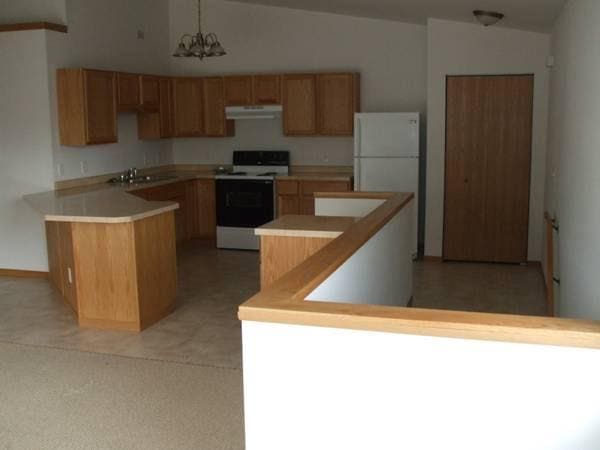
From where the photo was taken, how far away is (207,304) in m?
5.58

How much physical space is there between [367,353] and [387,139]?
17.1 feet

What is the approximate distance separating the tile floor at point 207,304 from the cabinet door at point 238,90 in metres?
1.76

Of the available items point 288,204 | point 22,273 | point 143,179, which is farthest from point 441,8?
point 22,273

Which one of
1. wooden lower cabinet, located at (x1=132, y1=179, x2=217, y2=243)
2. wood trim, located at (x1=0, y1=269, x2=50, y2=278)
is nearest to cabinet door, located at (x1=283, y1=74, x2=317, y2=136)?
wooden lower cabinet, located at (x1=132, y1=179, x2=217, y2=243)

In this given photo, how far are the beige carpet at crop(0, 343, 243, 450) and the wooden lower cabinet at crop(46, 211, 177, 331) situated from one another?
0.51 metres

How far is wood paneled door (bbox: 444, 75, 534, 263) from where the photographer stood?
6.78m

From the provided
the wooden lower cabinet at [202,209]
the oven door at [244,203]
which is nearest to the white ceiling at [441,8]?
the oven door at [244,203]

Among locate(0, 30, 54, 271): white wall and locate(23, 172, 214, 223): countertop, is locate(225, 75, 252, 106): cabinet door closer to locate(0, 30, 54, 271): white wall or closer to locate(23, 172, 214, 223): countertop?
locate(23, 172, 214, 223): countertop

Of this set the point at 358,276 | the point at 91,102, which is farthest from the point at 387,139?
the point at 358,276

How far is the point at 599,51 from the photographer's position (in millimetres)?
3043

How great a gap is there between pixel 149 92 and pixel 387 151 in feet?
8.86

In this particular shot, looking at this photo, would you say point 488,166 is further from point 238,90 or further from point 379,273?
point 379,273

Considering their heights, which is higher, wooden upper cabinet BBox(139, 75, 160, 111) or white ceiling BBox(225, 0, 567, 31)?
white ceiling BBox(225, 0, 567, 31)

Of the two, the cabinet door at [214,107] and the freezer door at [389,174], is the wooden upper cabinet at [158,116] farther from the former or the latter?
the freezer door at [389,174]
